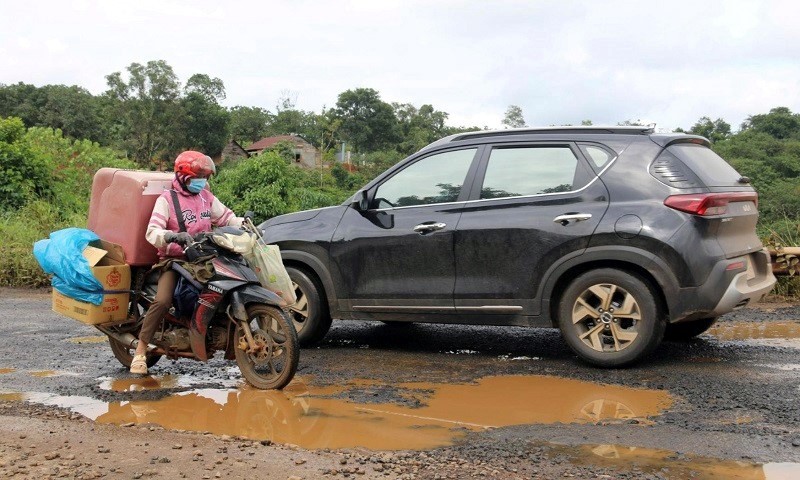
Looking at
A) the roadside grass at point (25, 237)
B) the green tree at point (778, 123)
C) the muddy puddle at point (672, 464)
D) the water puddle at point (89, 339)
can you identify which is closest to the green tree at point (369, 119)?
the green tree at point (778, 123)

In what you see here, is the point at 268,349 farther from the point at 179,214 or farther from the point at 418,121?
the point at 418,121

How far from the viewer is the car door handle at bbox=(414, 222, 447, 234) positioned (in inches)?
278

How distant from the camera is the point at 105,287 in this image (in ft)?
21.0

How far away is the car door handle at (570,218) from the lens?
6512 mm

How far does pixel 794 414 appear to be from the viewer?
510 cm

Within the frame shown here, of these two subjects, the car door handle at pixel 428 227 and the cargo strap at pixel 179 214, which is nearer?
the cargo strap at pixel 179 214

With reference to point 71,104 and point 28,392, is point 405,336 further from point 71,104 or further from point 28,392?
point 71,104

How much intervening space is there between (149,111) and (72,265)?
7353 cm

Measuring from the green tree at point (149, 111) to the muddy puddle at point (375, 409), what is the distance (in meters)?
73.1

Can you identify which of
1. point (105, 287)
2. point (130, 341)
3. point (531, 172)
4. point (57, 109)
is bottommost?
point (130, 341)

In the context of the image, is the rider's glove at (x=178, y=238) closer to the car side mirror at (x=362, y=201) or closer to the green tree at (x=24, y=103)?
the car side mirror at (x=362, y=201)

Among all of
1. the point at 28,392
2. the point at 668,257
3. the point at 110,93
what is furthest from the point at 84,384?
the point at 110,93

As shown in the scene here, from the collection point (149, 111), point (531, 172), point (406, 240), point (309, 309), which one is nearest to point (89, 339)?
point (309, 309)

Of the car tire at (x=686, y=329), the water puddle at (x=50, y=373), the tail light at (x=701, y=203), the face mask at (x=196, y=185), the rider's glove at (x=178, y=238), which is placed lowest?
the water puddle at (x=50, y=373)
